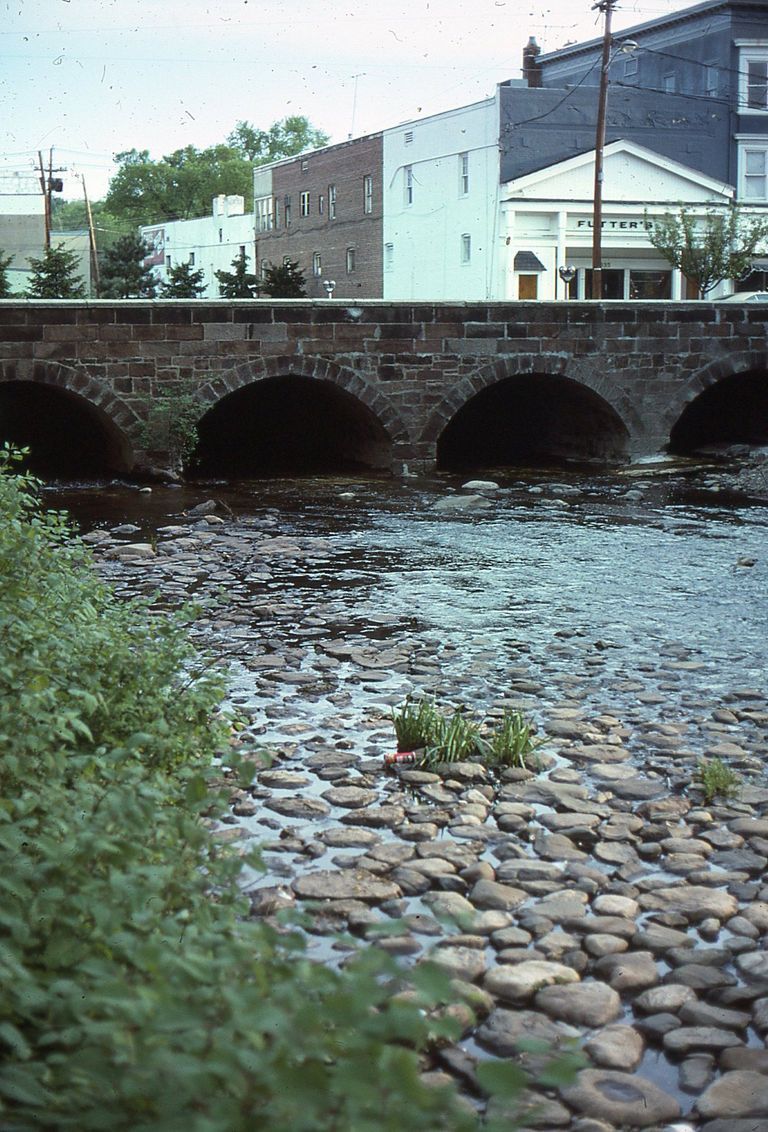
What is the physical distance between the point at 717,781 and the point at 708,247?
37569mm

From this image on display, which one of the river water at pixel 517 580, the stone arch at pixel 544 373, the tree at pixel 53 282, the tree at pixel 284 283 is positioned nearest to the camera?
the river water at pixel 517 580

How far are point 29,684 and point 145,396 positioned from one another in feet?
49.8

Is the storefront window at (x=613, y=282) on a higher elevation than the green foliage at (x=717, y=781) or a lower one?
higher

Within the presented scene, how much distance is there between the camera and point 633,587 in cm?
1177

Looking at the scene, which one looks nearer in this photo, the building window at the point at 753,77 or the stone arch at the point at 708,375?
the stone arch at the point at 708,375

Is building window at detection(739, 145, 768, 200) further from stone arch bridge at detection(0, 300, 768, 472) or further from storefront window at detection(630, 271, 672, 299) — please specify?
stone arch bridge at detection(0, 300, 768, 472)

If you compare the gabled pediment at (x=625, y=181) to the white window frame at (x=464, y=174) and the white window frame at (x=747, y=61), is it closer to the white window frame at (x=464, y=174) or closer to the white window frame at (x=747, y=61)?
the white window frame at (x=464, y=174)

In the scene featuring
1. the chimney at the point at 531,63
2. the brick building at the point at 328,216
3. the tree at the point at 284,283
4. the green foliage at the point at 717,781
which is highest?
the chimney at the point at 531,63

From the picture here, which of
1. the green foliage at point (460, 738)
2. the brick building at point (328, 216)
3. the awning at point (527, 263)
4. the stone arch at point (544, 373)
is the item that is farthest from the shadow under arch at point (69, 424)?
the brick building at point (328, 216)

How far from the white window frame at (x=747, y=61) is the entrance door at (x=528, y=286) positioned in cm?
938

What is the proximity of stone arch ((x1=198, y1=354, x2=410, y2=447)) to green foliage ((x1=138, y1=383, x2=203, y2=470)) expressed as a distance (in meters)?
0.22

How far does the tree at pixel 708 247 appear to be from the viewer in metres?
41.4

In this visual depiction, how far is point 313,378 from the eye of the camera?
20.3 metres

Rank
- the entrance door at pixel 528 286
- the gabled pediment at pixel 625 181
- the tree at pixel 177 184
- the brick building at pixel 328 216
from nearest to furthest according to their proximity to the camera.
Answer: the gabled pediment at pixel 625 181 → the entrance door at pixel 528 286 → the brick building at pixel 328 216 → the tree at pixel 177 184
